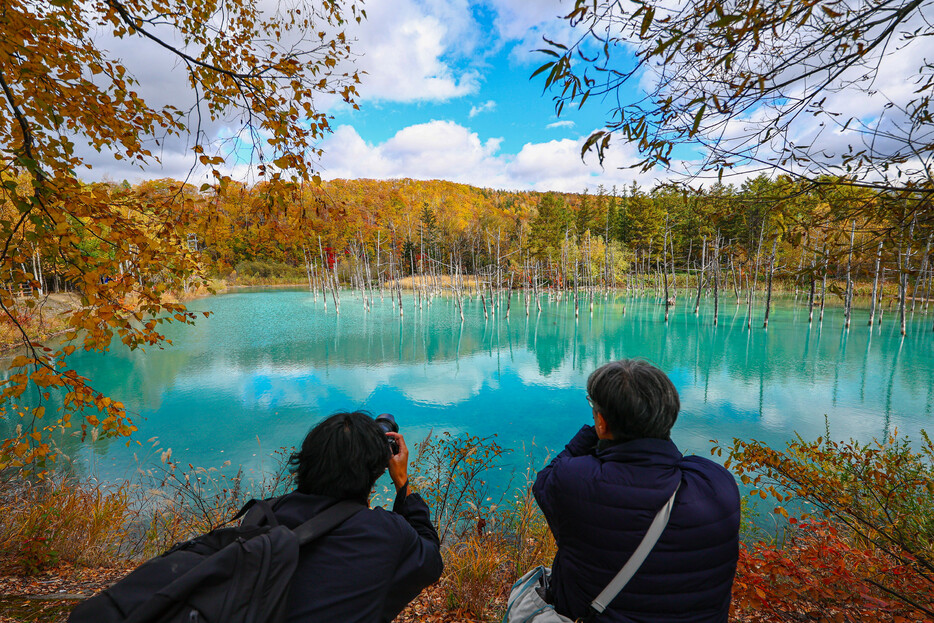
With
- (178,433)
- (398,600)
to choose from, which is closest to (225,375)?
(178,433)

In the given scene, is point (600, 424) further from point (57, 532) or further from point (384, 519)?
point (57, 532)

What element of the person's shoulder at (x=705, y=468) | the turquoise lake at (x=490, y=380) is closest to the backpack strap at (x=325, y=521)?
the person's shoulder at (x=705, y=468)

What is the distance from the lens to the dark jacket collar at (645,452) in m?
1.26

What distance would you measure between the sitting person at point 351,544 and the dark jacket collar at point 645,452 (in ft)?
2.23

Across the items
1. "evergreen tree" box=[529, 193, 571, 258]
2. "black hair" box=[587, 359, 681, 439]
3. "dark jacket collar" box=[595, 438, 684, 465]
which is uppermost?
"evergreen tree" box=[529, 193, 571, 258]

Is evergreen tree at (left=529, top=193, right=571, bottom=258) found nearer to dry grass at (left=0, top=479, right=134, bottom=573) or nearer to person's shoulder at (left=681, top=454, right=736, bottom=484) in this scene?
dry grass at (left=0, top=479, right=134, bottom=573)

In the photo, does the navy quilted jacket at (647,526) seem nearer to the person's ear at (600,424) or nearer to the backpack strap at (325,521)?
the person's ear at (600,424)

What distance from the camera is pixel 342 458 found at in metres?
1.26

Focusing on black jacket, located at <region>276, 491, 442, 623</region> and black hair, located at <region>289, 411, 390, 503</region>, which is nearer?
black jacket, located at <region>276, 491, 442, 623</region>

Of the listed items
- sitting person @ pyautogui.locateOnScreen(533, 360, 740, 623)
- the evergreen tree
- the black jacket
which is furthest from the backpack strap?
the evergreen tree

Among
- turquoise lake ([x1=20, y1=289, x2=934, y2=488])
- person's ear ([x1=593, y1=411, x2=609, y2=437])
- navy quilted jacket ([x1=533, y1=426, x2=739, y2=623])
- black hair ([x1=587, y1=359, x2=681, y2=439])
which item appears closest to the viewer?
navy quilted jacket ([x1=533, y1=426, x2=739, y2=623])

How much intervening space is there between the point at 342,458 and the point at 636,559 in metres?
0.92

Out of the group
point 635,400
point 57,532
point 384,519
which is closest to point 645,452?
point 635,400

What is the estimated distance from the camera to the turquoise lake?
9656 millimetres
